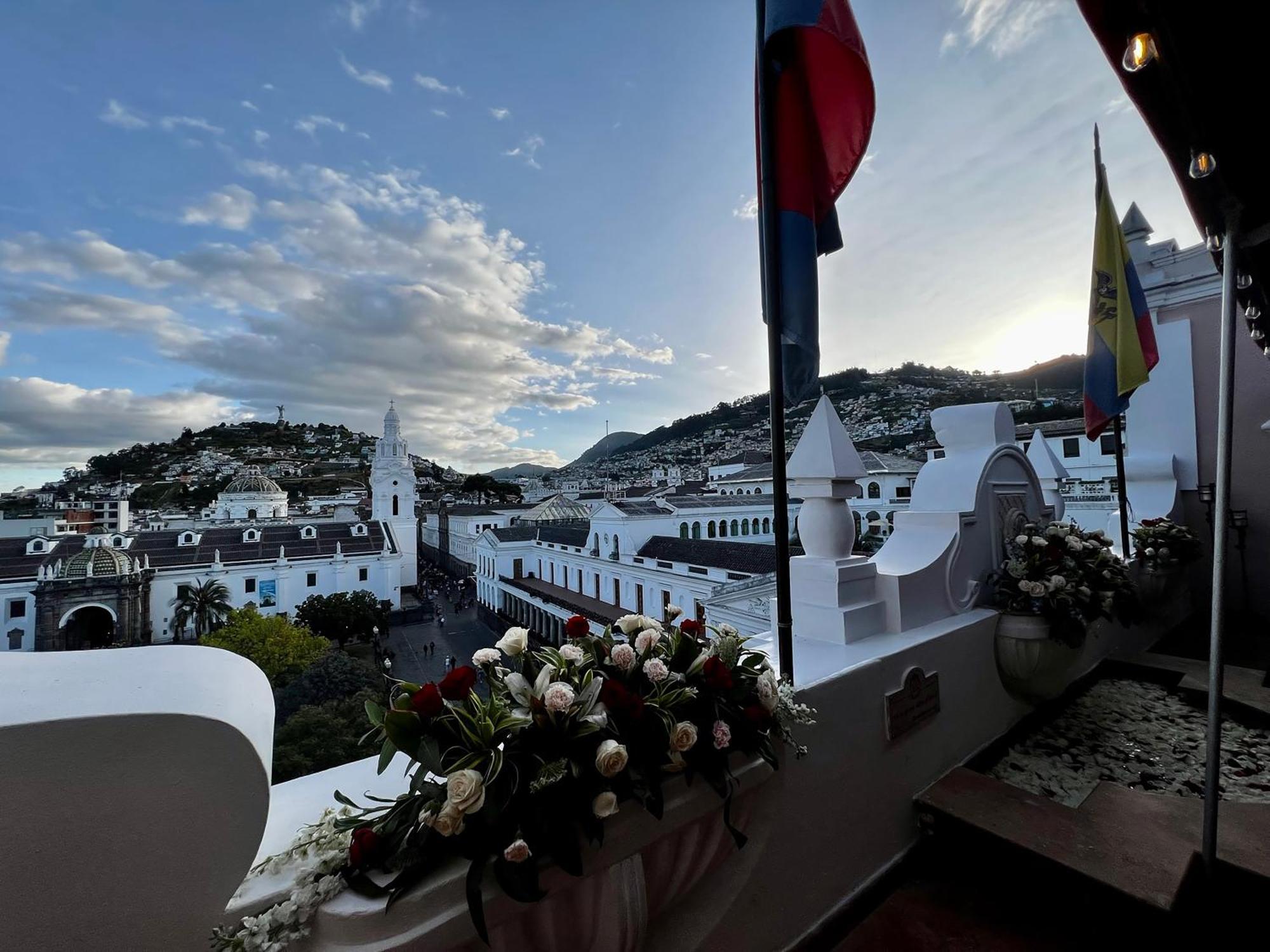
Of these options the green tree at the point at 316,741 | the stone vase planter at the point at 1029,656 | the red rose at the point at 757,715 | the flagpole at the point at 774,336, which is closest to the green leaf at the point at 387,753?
the red rose at the point at 757,715

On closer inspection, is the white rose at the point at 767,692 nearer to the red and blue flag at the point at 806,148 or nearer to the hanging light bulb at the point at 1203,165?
the red and blue flag at the point at 806,148

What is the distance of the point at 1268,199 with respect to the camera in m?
1.72

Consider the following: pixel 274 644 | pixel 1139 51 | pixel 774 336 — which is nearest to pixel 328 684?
pixel 274 644

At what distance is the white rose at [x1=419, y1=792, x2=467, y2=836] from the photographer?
906mm

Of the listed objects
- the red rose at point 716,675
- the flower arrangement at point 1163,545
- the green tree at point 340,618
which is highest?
the red rose at point 716,675

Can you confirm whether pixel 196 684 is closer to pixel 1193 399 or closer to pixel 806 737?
pixel 806 737

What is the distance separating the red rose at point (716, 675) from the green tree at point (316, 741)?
3610 millimetres

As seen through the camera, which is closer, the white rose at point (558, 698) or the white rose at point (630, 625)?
the white rose at point (558, 698)

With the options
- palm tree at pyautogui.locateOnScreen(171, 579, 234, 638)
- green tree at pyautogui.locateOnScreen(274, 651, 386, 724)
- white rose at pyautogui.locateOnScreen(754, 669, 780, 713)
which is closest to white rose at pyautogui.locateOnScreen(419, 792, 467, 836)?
white rose at pyautogui.locateOnScreen(754, 669, 780, 713)

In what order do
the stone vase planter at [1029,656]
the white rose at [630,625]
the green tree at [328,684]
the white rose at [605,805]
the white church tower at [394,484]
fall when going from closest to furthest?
the white rose at [605,805] < the white rose at [630,625] < the stone vase planter at [1029,656] < the green tree at [328,684] < the white church tower at [394,484]

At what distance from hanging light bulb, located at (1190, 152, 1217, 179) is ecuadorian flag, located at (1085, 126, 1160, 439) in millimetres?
3518

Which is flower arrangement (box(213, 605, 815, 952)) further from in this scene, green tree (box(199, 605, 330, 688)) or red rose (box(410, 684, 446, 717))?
green tree (box(199, 605, 330, 688))

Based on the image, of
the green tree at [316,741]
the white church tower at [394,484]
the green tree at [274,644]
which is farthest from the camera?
the white church tower at [394,484]

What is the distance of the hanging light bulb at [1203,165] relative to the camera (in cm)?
132
